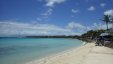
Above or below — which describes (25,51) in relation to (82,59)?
below

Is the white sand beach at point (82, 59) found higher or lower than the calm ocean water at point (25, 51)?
higher

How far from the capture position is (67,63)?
43.3 ft

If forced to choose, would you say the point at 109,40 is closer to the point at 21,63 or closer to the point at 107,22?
the point at 21,63

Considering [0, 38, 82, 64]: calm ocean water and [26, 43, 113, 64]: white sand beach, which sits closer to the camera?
[26, 43, 113, 64]: white sand beach

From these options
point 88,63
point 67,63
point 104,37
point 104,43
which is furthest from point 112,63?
point 104,37

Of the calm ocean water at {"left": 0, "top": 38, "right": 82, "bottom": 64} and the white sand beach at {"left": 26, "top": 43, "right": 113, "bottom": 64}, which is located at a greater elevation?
the white sand beach at {"left": 26, "top": 43, "right": 113, "bottom": 64}

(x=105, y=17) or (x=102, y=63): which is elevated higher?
(x=105, y=17)

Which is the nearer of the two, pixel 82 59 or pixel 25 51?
pixel 82 59

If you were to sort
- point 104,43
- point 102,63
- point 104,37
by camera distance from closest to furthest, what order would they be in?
point 102,63 < point 104,43 < point 104,37

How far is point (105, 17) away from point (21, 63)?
55.1m

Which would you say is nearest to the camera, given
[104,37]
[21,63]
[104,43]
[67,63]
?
[67,63]

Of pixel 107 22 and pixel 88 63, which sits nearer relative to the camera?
pixel 88 63

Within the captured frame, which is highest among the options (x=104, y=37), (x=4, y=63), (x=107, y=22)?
(x=107, y=22)

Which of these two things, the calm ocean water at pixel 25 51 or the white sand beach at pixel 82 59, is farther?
the calm ocean water at pixel 25 51
